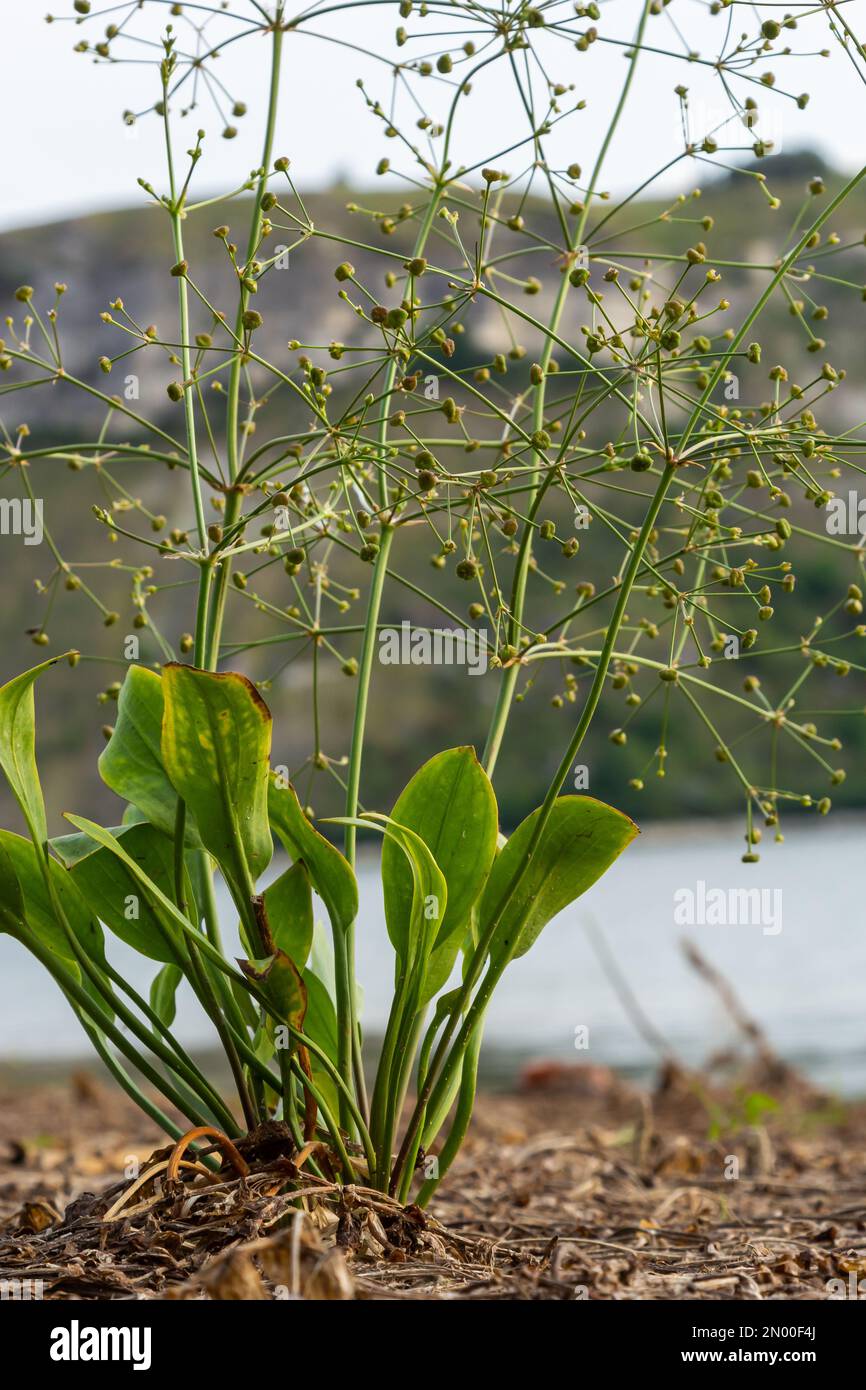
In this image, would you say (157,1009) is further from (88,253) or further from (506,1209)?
(88,253)

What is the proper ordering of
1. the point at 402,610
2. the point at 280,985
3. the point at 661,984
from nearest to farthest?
the point at 280,985 < the point at 661,984 < the point at 402,610

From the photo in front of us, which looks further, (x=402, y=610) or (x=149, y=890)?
(x=402, y=610)

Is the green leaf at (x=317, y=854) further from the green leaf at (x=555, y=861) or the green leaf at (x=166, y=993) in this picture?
the green leaf at (x=166, y=993)

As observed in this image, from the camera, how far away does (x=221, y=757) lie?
1640mm

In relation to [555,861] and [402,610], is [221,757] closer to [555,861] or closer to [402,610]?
[555,861]

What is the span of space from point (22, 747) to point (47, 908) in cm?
25

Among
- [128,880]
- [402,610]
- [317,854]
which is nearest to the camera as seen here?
[317,854]

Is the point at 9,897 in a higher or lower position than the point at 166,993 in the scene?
higher

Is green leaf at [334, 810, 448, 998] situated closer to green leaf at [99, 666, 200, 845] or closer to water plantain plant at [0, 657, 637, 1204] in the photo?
water plantain plant at [0, 657, 637, 1204]

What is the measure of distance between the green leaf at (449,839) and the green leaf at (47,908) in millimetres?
454

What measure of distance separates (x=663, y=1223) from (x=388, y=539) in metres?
1.42

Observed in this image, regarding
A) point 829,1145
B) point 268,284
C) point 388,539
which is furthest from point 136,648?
point 268,284

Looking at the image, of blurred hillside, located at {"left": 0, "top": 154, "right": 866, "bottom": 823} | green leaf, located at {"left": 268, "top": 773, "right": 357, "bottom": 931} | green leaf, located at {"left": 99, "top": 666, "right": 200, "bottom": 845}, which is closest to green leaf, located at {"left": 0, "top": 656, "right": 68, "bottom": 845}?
green leaf, located at {"left": 99, "top": 666, "right": 200, "bottom": 845}

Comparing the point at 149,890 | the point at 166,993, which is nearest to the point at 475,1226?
the point at 166,993
